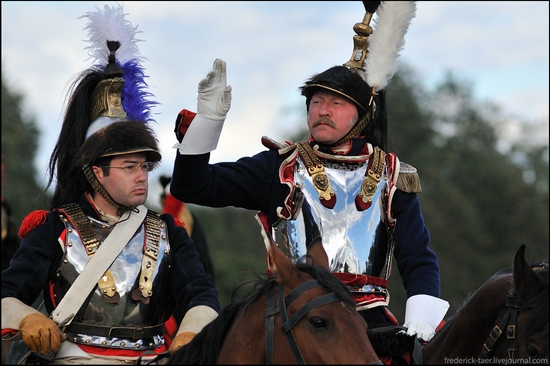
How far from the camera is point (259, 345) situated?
3982mm

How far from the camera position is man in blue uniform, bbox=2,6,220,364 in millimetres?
4973

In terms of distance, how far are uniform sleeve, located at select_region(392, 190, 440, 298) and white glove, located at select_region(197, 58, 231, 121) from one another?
1292 millimetres

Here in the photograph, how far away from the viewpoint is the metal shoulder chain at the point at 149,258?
5.17m

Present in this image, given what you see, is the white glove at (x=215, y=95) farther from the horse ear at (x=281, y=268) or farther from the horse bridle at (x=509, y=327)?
the horse bridle at (x=509, y=327)

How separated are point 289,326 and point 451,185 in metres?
36.4

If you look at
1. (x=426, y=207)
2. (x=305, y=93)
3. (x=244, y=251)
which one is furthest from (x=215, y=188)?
(x=244, y=251)


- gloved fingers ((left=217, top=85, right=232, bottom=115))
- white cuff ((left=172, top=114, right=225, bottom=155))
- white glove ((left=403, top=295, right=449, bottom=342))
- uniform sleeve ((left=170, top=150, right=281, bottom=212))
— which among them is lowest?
Answer: white glove ((left=403, top=295, right=449, bottom=342))

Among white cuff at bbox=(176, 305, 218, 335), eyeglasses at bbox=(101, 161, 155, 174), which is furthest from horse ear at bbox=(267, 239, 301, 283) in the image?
eyeglasses at bbox=(101, 161, 155, 174)

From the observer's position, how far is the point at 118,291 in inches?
202

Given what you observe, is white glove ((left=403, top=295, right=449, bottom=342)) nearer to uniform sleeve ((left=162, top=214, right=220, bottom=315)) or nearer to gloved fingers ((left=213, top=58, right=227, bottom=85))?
uniform sleeve ((left=162, top=214, right=220, bottom=315))

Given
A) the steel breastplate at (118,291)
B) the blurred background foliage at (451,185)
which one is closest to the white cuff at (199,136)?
the steel breastplate at (118,291)

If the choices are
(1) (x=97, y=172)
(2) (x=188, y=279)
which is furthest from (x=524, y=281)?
(1) (x=97, y=172)

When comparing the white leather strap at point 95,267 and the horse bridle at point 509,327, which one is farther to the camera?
the white leather strap at point 95,267

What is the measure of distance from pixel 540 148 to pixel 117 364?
130ft
